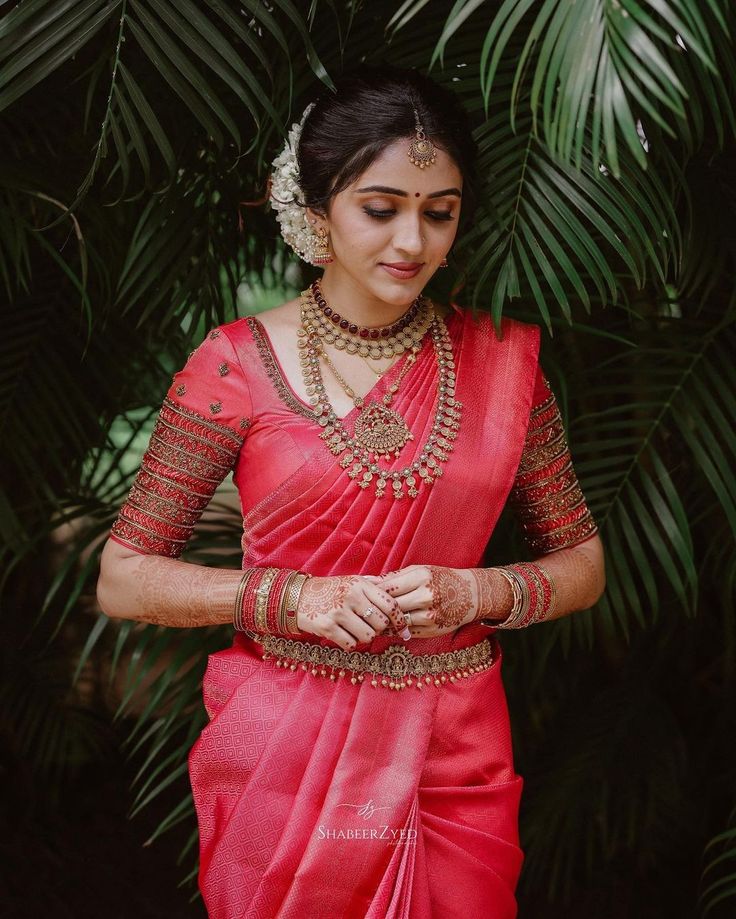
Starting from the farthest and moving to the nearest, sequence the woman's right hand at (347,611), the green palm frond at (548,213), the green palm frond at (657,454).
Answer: the green palm frond at (657,454)
the green palm frond at (548,213)
the woman's right hand at (347,611)

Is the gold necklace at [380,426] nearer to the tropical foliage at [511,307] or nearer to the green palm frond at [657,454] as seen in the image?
the tropical foliage at [511,307]

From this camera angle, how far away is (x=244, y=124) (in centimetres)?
171

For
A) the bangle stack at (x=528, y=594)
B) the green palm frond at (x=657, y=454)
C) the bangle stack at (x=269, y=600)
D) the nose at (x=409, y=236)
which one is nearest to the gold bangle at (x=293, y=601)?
the bangle stack at (x=269, y=600)

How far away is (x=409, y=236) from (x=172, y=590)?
1.56ft

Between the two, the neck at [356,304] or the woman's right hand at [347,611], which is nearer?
the woman's right hand at [347,611]

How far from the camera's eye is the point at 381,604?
109 centimetres

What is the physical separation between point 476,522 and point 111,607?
1.44ft

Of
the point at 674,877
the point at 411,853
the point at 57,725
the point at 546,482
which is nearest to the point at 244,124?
the point at 546,482

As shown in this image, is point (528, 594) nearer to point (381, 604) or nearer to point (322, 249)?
point (381, 604)

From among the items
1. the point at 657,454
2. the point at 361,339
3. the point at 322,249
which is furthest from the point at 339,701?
the point at 657,454

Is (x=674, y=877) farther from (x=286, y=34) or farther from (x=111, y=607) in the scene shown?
(x=286, y=34)

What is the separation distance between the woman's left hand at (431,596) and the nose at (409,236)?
34 cm

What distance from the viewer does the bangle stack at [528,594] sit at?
121 cm

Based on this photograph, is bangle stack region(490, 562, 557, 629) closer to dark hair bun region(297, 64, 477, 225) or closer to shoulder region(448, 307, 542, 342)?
shoulder region(448, 307, 542, 342)
